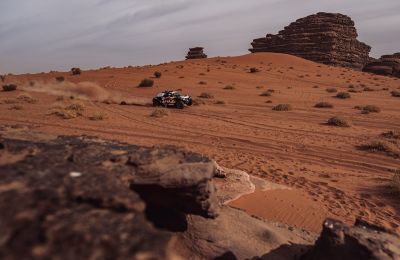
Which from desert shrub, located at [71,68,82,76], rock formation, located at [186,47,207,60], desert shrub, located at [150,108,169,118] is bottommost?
desert shrub, located at [150,108,169,118]

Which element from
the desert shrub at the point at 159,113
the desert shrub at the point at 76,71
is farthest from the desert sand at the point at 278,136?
the desert shrub at the point at 76,71

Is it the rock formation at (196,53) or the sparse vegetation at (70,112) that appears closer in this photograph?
the sparse vegetation at (70,112)

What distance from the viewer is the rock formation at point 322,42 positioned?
75.2m

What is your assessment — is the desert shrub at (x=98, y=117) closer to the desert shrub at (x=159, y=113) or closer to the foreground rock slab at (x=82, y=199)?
the desert shrub at (x=159, y=113)

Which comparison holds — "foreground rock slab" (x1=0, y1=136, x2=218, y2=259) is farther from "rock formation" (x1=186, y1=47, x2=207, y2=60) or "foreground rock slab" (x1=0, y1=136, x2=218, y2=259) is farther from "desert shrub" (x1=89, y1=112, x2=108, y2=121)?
"rock formation" (x1=186, y1=47, x2=207, y2=60)

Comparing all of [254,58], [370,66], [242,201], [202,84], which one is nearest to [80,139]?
[242,201]

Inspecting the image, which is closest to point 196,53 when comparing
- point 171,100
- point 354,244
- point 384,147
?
point 171,100

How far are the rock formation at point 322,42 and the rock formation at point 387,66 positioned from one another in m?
9.87

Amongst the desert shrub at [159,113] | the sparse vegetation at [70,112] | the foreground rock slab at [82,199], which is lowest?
the desert shrub at [159,113]

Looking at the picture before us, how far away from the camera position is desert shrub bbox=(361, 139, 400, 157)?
40.3ft

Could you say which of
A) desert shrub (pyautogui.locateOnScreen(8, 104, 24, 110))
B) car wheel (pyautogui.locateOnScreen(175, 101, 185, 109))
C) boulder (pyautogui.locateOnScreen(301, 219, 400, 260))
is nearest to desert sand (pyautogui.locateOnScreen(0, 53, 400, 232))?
desert shrub (pyautogui.locateOnScreen(8, 104, 24, 110))

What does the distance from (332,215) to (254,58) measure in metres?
56.1

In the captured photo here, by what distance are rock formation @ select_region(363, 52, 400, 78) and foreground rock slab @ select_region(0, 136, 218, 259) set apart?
63.6 m

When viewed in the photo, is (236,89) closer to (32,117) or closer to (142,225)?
(32,117)
